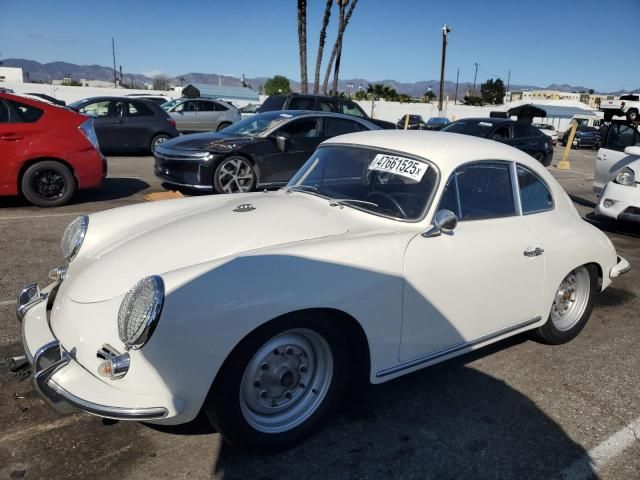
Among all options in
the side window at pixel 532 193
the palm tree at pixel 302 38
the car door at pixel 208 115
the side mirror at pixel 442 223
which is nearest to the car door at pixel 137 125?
the car door at pixel 208 115

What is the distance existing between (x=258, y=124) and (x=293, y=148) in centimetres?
77

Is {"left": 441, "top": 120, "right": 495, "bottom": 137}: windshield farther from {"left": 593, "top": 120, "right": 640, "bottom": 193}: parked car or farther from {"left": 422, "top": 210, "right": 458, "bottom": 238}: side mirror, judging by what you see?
{"left": 422, "top": 210, "right": 458, "bottom": 238}: side mirror

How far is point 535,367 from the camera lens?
3490mm

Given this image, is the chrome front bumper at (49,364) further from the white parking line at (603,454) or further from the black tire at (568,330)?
the black tire at (568,330)

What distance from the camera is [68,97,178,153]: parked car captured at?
13.2 meters

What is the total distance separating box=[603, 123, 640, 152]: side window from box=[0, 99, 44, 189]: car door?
9.11m

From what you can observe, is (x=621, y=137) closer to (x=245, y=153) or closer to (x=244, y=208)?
(x=245, y=153)

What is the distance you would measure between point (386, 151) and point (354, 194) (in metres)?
0.36

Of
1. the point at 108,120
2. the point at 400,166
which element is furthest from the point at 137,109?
the point at 400,166

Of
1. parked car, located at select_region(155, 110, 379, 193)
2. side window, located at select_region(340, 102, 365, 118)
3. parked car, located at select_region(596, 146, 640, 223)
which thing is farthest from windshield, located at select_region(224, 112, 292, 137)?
parked car, located at select_region(596, 146, 640, 223)

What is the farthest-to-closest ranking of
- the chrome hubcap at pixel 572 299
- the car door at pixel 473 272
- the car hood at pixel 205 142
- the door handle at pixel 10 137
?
1. the car hood at pixel 205 142
2. the door handle at pixel 10 137
3. the chrome hubcap at pixel 572 299
4. the car door at pixel 473 272

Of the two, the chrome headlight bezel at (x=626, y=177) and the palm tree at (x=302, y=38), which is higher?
the palm tree at (x=302, y=38)

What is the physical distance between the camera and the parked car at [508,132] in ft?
40.1

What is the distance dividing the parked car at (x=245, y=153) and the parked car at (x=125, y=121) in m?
5.58
